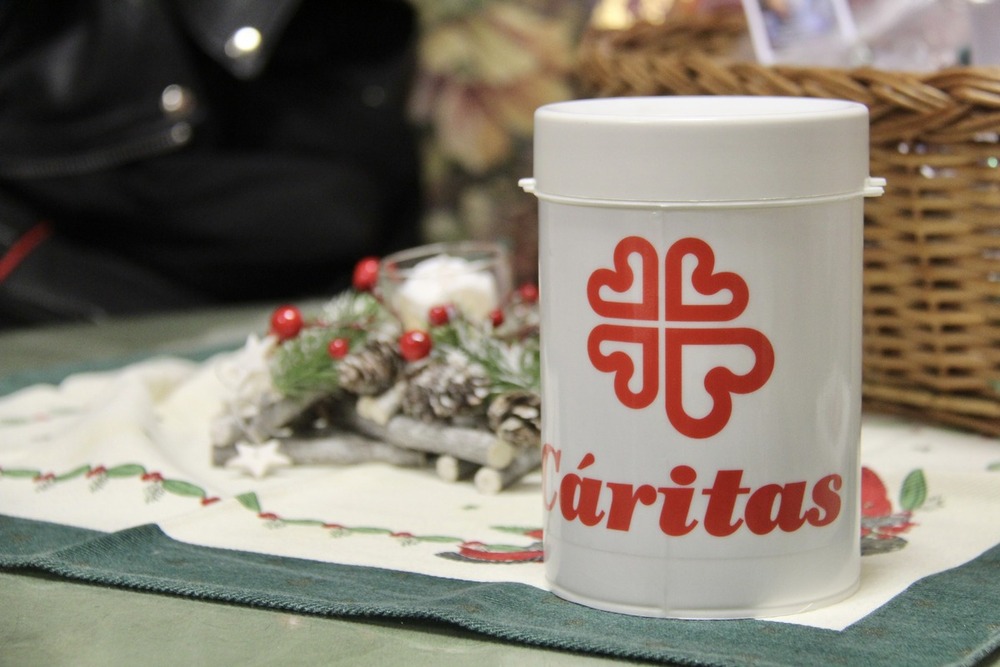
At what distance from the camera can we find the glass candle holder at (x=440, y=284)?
78cm

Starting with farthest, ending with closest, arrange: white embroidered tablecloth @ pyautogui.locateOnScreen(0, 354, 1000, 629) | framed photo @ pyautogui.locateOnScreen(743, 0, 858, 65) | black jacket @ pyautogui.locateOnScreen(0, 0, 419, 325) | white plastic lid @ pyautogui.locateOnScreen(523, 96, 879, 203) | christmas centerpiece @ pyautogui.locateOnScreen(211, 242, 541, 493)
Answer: black jacket @ pyautogui.locateOnScreen(0, 0, 419, 325), framed photo @ pyautogui.locateOnScreen(743, 0, 858, 65), christmas centerpiece @ pyautogui.locateOnScreen(211, 242, 541, 493), white embroidered tablecloth @ pyautogui.locateOnScreen(0, 354, 1000, 629), white plastic lid @ pyautogui.locateOnScreen(523, 96, 879, 203)

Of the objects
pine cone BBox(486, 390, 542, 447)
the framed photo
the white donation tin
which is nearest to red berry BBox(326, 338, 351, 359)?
pine cone BBox(486, 390, 542, 447)

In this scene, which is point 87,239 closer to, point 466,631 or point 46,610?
point 46,610

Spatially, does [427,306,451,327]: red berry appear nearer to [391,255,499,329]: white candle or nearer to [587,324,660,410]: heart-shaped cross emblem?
[391,255,499,329]: white candle

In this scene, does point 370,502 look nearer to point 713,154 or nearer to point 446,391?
point 446,391

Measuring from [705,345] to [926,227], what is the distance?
320 millimetres

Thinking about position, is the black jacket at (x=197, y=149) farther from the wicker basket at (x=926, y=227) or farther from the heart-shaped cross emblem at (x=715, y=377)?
the heart-shaped cross emblem at (x=715, y=377)

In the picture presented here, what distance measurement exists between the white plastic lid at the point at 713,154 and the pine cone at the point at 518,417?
20 centimetres

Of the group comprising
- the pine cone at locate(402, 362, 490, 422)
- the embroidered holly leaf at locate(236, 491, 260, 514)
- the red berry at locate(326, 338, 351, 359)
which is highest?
the red berry at locate(326, 338, 351, 359)

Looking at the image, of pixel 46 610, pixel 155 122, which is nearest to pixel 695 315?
pixel 46 610

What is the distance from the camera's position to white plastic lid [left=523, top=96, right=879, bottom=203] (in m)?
0.47

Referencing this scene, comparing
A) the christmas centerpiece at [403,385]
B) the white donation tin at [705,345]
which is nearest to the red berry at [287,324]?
the christmas centerpiece at [403,385]

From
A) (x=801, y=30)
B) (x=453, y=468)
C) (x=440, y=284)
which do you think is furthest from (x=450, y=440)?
(x=801, y=30)

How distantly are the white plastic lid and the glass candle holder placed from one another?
11.2 inches
